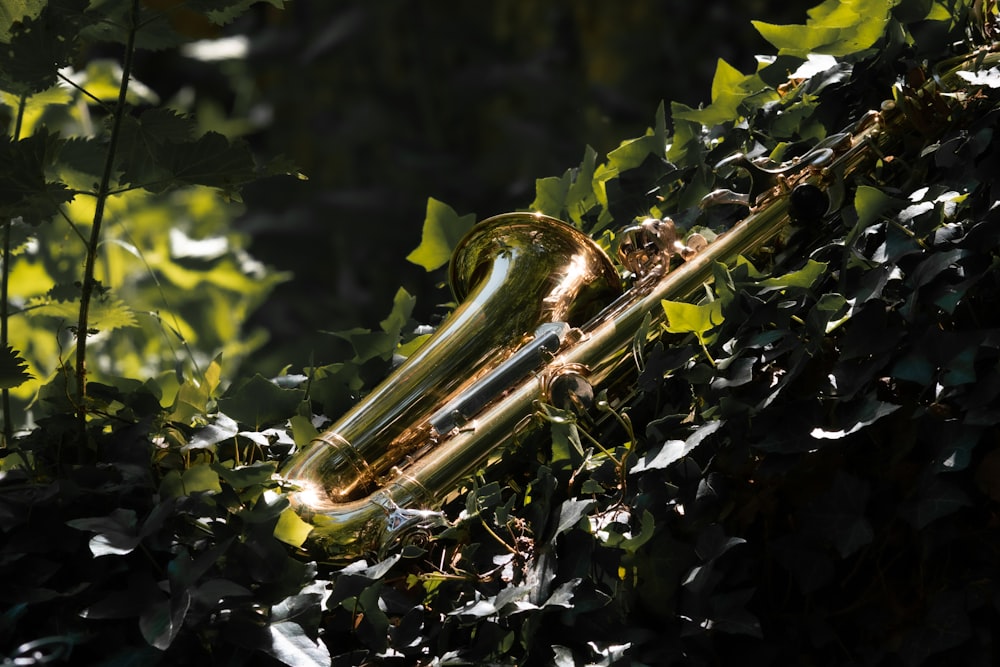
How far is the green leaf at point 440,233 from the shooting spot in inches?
53.6

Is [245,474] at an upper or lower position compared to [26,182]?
lower

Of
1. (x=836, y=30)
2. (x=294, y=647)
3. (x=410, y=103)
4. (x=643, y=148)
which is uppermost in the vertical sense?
(x=836, y=30)

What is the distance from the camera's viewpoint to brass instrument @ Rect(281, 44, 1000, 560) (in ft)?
3.50

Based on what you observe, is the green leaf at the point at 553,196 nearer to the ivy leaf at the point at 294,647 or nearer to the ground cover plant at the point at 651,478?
the ground cover plant at the point at 651,478

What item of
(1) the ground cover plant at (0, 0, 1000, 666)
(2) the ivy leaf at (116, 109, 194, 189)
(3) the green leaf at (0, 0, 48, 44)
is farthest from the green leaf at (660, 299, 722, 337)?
(3) the green leaf at (0, 0, 48, 44)

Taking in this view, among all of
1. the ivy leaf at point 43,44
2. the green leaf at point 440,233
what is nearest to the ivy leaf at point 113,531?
the ivy leaf at point 43,44

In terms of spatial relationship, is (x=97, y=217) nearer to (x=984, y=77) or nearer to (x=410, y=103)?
(x=984, y=77)

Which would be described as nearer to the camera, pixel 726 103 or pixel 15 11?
pixel 15 11

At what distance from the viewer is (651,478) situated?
36.4 inches

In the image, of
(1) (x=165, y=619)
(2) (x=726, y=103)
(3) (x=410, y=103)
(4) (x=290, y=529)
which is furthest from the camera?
(3) (x=410, y=103)

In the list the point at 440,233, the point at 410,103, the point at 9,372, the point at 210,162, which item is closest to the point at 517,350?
the point at 440,233

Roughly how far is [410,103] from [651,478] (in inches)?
201

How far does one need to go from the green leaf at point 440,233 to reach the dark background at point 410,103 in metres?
3.95

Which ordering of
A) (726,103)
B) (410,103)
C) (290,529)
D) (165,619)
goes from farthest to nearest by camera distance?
(410,103) → (726,103) → (290,529) → (165,619)
